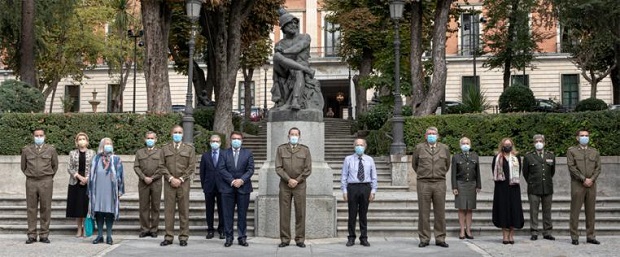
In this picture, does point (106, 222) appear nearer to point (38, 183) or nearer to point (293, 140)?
point (38, 183)

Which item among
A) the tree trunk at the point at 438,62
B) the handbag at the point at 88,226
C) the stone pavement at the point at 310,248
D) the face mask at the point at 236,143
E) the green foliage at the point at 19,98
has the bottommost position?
the stone pavement at the point at 310,248

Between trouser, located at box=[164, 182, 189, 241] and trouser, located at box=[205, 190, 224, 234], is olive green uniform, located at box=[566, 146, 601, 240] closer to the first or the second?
trouser, located at box=[205, 190, 224, 234]

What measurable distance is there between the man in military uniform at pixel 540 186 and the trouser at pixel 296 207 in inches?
157

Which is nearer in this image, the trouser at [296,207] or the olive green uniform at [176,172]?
the trouser at [296,207]

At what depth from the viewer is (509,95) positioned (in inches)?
993

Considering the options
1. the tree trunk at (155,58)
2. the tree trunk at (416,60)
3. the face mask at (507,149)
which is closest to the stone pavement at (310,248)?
the face mask at (507,149)

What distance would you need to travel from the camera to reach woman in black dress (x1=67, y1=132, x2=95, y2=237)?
12.1m

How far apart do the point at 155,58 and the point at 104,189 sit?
9.05m

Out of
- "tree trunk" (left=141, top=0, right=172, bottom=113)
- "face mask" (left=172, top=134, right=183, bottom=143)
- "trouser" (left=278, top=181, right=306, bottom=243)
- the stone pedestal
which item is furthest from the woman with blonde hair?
"tree trunk" (left=141, top=0, right=172, bottom=113)

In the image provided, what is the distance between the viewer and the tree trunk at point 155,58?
1989 centimetres

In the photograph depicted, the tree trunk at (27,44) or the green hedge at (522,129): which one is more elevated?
the tree trunk at (27,44)

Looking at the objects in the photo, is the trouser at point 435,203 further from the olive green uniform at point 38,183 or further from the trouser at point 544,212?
the olive green uniform at point 38,183

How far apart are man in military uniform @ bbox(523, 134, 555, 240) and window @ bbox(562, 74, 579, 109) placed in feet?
137

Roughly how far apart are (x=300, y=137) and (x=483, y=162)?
6.69 meters
